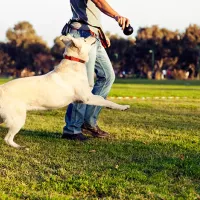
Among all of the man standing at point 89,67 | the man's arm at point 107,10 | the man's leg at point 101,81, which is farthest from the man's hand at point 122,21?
the man's leg at point 101,81

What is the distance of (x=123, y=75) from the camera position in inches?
2938

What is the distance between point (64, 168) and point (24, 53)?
262ft

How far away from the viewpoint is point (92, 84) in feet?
20.1

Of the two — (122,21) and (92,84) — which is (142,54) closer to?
(92,84)

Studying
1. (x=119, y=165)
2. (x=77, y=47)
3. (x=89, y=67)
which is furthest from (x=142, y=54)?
(x=119, y=165)

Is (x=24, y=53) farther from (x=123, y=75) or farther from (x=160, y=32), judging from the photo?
(x=160, y=32)

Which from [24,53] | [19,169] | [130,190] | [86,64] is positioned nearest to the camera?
[130,190]

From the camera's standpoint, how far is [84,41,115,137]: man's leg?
20.8 feet

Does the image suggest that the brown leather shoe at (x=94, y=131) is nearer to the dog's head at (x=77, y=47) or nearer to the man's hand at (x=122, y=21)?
the dog's head at (x=77, y=47)

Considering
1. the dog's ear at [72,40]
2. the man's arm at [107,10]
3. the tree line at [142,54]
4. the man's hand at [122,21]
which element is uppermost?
the man's arm at [107,10]

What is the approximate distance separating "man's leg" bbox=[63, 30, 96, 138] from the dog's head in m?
0.40

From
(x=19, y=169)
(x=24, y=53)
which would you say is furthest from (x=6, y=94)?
(x=24, y=53)

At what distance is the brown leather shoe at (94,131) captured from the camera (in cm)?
630

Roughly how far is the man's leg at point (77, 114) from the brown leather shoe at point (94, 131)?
229mm
